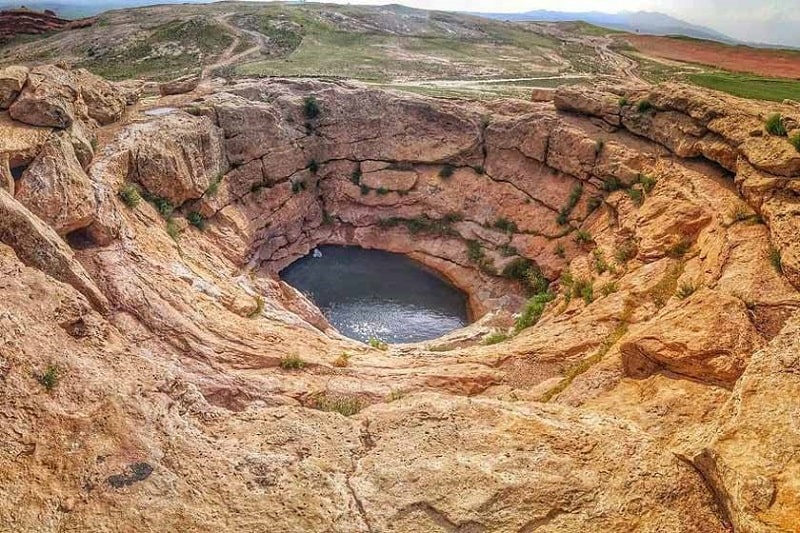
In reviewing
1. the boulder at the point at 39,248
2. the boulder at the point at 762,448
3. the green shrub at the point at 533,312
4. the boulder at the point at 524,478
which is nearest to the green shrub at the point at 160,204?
the boulder at the point at 39,248

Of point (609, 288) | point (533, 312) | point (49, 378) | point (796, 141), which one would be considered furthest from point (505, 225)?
point (49, 378)

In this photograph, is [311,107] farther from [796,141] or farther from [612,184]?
[796,141]

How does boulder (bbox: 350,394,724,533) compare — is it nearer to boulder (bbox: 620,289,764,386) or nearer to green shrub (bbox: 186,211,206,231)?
boulder (bbox: 620,289,764,386)

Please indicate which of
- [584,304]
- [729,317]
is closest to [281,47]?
[584,304]

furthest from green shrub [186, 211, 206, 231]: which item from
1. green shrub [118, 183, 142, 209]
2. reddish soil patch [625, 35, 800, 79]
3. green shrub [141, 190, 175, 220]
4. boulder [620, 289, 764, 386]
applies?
reddish soil patch [625, 35, 800, 79]

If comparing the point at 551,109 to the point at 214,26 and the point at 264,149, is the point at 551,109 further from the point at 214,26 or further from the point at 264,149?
the point at 214,26
